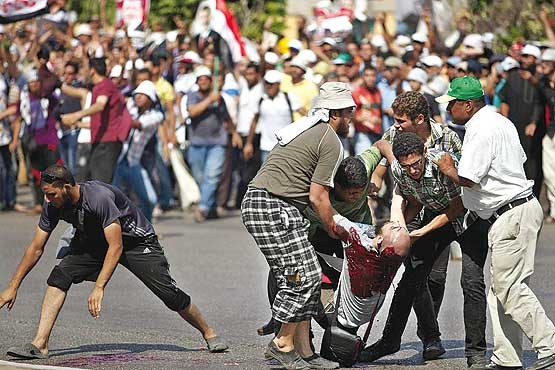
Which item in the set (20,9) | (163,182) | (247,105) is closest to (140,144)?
(163,182)

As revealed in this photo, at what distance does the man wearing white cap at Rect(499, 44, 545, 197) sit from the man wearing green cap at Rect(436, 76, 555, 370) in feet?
25.0

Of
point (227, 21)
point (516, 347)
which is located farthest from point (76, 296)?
point (227, 21)

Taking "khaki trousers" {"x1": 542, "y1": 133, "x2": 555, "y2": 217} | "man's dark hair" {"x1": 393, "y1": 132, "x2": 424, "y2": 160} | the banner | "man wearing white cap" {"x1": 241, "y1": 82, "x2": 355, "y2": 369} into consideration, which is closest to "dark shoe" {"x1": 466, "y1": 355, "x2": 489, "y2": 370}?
"man wearing white cap" {"x1": 241, "y1": 82, "x2": 355, "y2": 369}

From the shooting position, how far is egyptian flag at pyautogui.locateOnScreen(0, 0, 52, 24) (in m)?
16.2

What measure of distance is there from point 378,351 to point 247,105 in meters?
9.01

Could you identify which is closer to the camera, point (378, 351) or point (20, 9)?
point (378, 351)

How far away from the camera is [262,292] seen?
1125 centimetres

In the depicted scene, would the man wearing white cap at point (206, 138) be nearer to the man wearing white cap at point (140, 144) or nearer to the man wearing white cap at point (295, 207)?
the man wearing white cap at point (140, 144)

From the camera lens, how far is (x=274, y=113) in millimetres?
16047

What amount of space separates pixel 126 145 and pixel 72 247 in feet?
23.5

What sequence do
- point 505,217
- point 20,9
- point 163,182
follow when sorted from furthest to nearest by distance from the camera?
point 163,182 < point 20,9 < point 505,217

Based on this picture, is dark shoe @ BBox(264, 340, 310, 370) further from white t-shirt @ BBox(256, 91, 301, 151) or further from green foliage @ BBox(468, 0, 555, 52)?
green foliage @ BBox(468, 0, 555, 52)

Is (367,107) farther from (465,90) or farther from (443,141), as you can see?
(465,90)

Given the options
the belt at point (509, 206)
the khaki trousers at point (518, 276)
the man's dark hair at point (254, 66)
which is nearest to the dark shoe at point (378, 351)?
the khaki trousers at point (518, 276)
